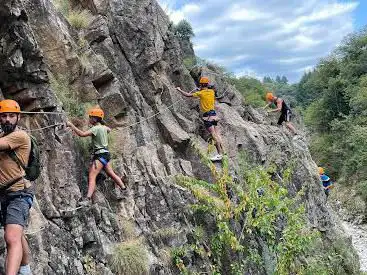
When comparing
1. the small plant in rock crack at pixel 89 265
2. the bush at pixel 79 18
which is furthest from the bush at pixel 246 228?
the bush at pixel 79 18

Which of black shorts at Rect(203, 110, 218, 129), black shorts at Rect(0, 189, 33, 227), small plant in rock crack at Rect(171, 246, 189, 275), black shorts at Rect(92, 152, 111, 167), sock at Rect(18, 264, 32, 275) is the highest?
black shorts at Rect(203, 110, 218, 129)

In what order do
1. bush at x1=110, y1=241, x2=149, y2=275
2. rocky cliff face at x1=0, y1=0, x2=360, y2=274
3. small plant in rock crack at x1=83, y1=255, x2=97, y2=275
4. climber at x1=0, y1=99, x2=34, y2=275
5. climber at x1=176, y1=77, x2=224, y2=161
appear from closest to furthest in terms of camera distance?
climber at x1=0, y1=99, x2=34, y2=275, small plant in rock crack at x1=83, y1=255, x2=97, y2=275, rocky cliff face at x1=0, y1=0, x2=360, y2=274, bush at x1=110, y1=241, x2=149, y2=275, climber at x1=176, y1=77, x2=224, y2=161

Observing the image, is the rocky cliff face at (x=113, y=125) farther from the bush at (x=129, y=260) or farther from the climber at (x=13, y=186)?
the climber at (x=13, y=186)

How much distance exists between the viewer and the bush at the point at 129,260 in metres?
8.75

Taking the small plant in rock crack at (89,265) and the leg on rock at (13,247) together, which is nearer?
the leg on rock at (13,247)

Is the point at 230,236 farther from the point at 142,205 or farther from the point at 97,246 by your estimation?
the point at 97,246

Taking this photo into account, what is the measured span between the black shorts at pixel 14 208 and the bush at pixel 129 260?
284cm

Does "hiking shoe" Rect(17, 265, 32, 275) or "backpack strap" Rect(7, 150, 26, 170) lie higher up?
"backpack strap" Rect(7, 150, 26, 170)

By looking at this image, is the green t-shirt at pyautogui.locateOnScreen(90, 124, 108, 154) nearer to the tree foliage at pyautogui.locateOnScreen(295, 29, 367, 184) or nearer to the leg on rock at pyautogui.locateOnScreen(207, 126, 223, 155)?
the leg on rock at pyautogui.locateOnScreen(207, 126, 223, 155)

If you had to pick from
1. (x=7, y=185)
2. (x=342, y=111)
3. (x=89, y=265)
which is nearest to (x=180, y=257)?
(x=89, y=265)

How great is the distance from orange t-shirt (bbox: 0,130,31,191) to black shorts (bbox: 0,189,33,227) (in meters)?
0.10

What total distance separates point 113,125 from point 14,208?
6.11 m

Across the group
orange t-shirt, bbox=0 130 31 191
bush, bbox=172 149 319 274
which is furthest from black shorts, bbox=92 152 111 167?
orange t-shirt, bbox=0 130 31 191

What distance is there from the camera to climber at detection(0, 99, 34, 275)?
6172 millimetres
